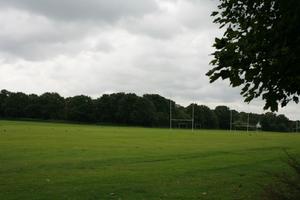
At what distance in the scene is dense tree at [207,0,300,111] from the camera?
12664 mm

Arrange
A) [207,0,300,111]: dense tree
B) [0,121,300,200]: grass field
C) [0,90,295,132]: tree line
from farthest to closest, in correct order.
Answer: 1. [0,90,295,132]: tree line
2. [0,121,300,200]: grass field
3. [207,0,300,111]: dense tree

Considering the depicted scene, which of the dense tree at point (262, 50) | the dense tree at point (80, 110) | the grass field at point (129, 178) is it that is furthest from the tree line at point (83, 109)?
the dense tree at point (262, 50)

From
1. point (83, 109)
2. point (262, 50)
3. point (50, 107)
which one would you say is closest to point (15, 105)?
point (50, 107)

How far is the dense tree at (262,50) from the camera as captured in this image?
12664 millimetres

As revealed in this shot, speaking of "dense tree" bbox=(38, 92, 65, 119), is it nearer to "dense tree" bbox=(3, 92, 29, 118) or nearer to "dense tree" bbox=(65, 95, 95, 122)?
"dense tree" bbox=(65, 95, 95, 122)

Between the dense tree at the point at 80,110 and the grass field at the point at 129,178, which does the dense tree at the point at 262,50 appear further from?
the dense tree at the point at 80,110

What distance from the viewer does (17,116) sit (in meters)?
187

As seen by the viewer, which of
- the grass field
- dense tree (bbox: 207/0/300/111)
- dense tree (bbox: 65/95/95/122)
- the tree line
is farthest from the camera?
the tree line

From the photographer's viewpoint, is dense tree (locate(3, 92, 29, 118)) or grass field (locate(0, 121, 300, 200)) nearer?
grass field (locate(0, 121, 300, 200))

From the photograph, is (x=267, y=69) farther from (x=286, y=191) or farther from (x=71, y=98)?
(x=71, y=98)

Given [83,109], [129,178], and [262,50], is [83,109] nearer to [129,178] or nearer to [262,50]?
[129,178]

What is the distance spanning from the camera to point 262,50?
1394 centimetres

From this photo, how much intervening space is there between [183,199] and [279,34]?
4.98m

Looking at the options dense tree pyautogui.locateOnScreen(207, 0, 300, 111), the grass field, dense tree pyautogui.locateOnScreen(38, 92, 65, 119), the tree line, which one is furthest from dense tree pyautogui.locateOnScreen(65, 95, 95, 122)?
dense tree pyautogui.locateOnScreen(207, 0, 300, 111)
